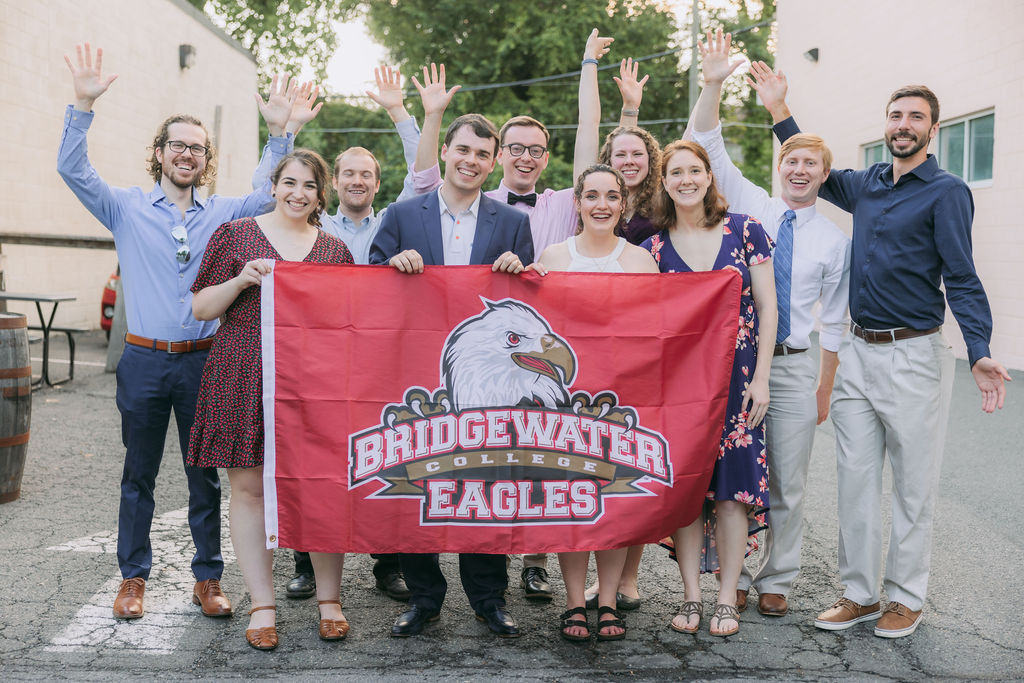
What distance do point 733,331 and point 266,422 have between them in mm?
2087

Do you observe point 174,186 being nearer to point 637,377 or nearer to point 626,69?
point 637,377

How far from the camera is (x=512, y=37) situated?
106 feet

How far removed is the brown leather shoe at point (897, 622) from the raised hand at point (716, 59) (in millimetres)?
2677

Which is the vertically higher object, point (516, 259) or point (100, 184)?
point (100, 184)

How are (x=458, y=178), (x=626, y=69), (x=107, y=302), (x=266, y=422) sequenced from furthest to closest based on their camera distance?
(x=107, y=302) → (x=626, y=69) → (x=458, y=178) → (x=266, y=422)

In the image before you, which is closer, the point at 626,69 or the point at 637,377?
the point at 637,377

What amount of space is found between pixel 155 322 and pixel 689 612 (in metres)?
2.79

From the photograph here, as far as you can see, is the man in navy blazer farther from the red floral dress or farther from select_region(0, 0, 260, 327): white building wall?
select_region(0, 0, 260, 327): white building wall

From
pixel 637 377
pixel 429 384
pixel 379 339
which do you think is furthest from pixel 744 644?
pixel 379 339

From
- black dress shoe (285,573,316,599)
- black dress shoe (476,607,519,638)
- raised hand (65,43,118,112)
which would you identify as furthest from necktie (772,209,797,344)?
raised hand (65,43,118,112)

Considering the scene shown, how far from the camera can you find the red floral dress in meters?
4.07

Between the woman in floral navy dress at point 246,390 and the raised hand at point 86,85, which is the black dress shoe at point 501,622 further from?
the raised hand at point 86,85

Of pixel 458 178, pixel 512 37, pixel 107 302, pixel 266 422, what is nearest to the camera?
pixel 266 422

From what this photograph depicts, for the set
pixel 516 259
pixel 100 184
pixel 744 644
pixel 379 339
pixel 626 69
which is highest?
pixel 626 69
